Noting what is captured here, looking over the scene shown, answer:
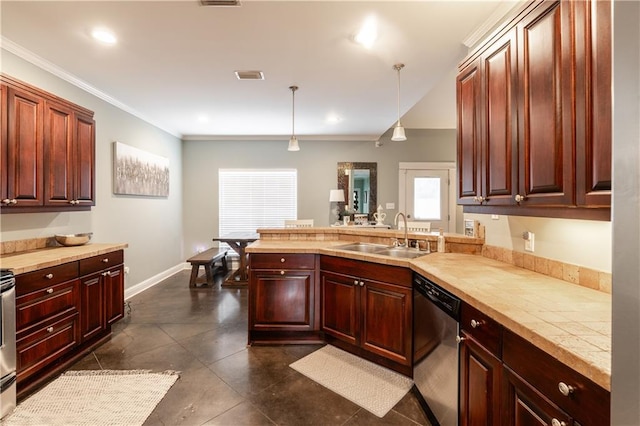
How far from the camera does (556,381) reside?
866 mm

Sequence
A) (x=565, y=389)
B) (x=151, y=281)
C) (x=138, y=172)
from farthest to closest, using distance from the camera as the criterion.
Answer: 1. (x=151, y=281)
2. (x=138, y=172)
3. (x=565, y=389)

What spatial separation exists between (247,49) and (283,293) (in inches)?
90.0

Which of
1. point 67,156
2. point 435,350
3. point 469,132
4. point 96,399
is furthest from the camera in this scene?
point 67,156

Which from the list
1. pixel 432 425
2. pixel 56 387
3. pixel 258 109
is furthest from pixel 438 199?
pixel 56 387

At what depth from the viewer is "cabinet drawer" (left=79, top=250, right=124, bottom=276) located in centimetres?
243

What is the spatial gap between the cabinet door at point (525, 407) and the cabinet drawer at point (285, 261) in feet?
5.72

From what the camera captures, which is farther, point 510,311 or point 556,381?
point 510,311

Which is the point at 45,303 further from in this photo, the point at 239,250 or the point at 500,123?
the point at 500,123

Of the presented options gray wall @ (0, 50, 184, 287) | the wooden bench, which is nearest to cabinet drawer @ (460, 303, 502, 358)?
gray wall @ (0, 50, 184, 287)

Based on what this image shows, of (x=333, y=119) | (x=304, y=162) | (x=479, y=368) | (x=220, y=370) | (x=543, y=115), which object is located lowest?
(x=220, y=370)

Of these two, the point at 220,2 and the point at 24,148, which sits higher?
the point at 220,2

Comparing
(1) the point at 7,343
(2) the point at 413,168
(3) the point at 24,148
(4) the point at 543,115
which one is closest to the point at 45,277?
(1) the point at 7,343

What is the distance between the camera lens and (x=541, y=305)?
1152 millimetres

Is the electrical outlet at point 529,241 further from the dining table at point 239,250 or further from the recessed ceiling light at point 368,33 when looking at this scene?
the dining table at point 239,250
